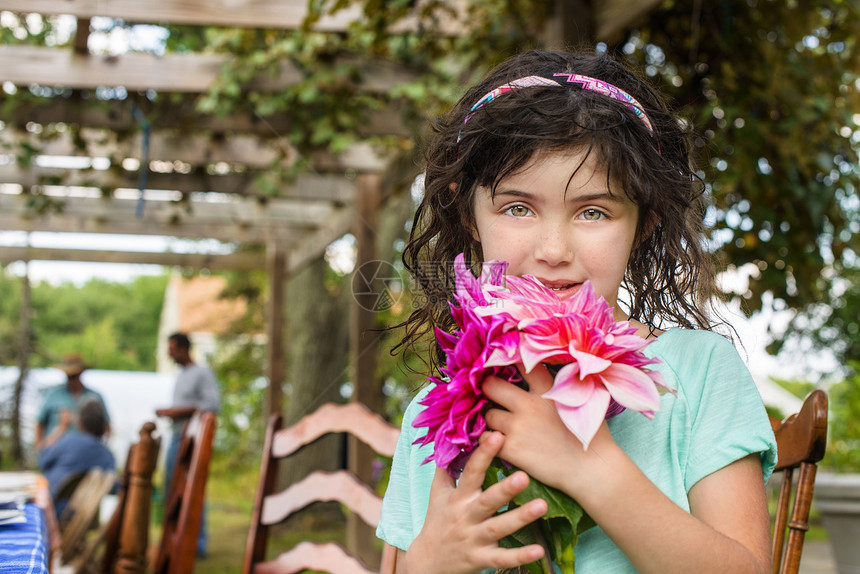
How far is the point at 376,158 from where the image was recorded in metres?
5.11

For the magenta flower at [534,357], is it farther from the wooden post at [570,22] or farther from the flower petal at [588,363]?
the wooden post at [570,22]

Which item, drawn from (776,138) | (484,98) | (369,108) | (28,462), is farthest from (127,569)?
(28,462)

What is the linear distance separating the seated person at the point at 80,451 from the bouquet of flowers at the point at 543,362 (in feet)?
15.3

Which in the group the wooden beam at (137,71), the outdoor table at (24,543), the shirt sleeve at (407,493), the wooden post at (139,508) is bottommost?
the wooden post at (139,508)

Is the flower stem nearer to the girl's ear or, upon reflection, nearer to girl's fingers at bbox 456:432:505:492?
girl's fingers at bbox 456:432:505:492

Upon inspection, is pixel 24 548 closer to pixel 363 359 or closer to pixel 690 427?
pixel 690 427

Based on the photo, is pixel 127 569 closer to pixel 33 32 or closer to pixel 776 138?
pixel 776 138

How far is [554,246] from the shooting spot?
92 cm

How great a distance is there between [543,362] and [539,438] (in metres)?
0.07

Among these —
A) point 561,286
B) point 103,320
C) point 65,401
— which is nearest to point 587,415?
point 561,286

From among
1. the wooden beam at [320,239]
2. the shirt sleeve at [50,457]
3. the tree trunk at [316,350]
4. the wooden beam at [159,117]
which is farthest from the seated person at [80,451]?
the tree trunk at [316,350]

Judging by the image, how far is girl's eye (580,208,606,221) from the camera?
0.95 m

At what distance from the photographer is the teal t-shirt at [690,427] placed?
35.1 inches

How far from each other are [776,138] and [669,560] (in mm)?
2304
